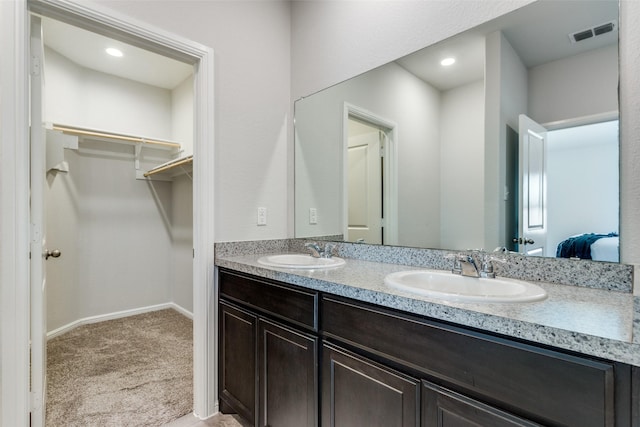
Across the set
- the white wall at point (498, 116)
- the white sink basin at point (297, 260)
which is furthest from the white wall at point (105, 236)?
the white wall at point (498, 116)

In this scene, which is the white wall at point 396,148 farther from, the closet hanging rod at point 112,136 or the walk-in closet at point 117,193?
the closet hanging rod at point 112,136

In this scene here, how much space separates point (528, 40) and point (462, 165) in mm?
529

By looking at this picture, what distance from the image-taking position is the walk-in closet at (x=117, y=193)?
288 centimetres

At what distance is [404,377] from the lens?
3.15 feet

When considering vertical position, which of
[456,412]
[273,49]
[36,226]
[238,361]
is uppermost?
[273,49]

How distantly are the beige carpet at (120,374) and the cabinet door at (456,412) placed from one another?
1529mm

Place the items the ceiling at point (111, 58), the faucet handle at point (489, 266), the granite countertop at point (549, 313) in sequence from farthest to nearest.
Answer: the ceiling at point (111, 58) < the faucet handle at point (489, 266) < the granite countertop at point (549, 313)

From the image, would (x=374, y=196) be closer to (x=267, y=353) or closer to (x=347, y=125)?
(x=347, y=125)

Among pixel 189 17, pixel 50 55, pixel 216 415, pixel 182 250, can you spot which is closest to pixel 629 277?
pixel 216 415

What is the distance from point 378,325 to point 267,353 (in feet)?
2.19

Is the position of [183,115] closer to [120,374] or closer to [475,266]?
[120,374]

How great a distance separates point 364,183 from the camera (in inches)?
74.1

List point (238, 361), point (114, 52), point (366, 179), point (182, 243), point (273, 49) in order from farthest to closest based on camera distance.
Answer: point (182, 243) → point (114, 52) → point (273, 49) → point (366, 179) → point (238, 361)

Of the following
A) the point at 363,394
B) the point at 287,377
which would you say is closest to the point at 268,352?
the point at 287,377
